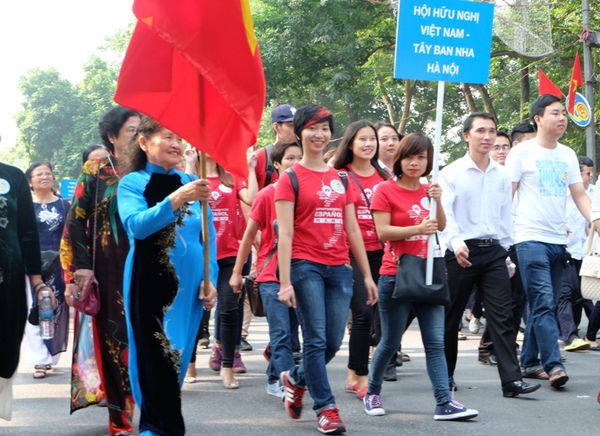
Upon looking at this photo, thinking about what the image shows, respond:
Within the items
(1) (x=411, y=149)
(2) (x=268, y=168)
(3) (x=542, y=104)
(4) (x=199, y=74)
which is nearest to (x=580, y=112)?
(3) (x=542, y=104)

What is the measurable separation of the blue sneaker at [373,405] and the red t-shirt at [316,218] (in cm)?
103

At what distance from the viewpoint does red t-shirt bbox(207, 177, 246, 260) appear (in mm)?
8445

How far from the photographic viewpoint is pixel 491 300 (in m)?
7.38

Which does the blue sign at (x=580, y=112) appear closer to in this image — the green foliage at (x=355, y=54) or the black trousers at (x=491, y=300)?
the green foliage at (x=355, y=54)

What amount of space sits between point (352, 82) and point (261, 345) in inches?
687

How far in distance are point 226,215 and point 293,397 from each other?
2414 mm

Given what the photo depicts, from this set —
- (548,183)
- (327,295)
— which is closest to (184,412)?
(327,295)

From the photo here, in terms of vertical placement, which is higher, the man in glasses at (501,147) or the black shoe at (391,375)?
the man in glasses at (501,147)

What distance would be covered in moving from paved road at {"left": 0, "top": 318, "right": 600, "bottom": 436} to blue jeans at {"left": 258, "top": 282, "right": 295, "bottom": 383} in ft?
1.08

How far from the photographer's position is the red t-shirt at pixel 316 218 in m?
6.24

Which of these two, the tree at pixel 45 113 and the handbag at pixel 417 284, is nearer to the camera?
the handbag at pixel 417 284

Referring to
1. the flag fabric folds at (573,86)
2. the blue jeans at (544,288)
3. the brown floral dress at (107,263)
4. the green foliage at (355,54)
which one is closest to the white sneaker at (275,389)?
the brown floral dress at (107,263)

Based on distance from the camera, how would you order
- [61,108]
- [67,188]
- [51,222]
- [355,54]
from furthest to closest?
[61,108] → [67,188] → [355,54] → [51,222]

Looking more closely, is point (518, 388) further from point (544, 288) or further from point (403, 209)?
point (403, 209)
